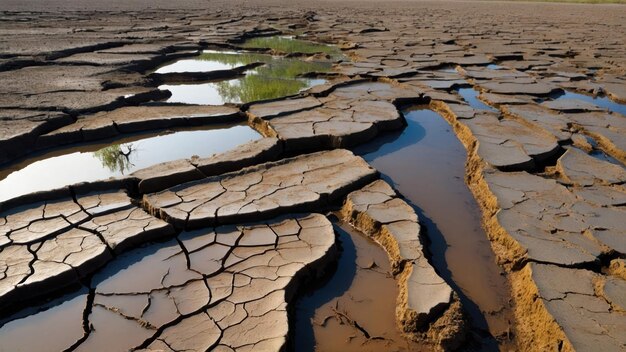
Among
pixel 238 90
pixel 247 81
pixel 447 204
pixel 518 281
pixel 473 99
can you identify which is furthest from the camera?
pixel 247 81

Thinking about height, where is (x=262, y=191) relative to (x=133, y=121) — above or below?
below

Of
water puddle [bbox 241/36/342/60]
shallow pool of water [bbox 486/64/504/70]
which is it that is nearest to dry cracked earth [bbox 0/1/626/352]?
shallow pool of water [bbox 486/64/504/70]

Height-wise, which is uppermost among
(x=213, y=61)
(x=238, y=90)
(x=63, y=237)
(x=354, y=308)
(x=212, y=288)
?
(x=213, y=61)

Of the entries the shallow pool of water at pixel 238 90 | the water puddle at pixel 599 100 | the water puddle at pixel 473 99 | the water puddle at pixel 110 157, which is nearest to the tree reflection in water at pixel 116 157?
the water puddle at pixel 110 157

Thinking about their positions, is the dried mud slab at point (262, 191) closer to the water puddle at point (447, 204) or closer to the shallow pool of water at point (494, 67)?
the water puddle at point (447, 204)

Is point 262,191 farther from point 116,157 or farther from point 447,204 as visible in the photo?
point 116,157

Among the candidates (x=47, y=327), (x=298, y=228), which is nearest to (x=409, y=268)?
(x=298, y=228)
